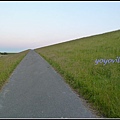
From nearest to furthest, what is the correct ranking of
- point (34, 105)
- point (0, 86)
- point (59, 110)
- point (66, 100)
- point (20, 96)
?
point (59, 110) → point (34, 105) → point (66, 100) → point (20, 96) → point (0, 86)

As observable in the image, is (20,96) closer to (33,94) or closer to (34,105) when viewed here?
(33,94)

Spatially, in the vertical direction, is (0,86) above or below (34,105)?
above

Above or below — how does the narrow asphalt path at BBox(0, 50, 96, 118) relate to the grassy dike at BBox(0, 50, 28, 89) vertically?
below

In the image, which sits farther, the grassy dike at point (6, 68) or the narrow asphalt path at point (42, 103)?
the grassy dike at point (6, 68)

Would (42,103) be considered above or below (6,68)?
below

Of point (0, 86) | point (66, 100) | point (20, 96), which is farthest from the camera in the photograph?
point (0, 86)

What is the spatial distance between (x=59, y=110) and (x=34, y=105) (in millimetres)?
887

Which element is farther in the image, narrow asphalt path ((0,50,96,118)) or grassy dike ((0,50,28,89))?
grassy dike ((0,50,28,89))

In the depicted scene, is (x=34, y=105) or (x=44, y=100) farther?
(x=44, y=100)

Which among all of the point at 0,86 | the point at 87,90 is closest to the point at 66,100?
the point at 87,90

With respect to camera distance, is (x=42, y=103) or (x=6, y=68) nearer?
(x=42, y=103)

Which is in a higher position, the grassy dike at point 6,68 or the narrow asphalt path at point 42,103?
the grassy dike at point 6,68

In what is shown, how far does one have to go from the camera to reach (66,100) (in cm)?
550

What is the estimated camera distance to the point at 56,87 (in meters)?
7.16
